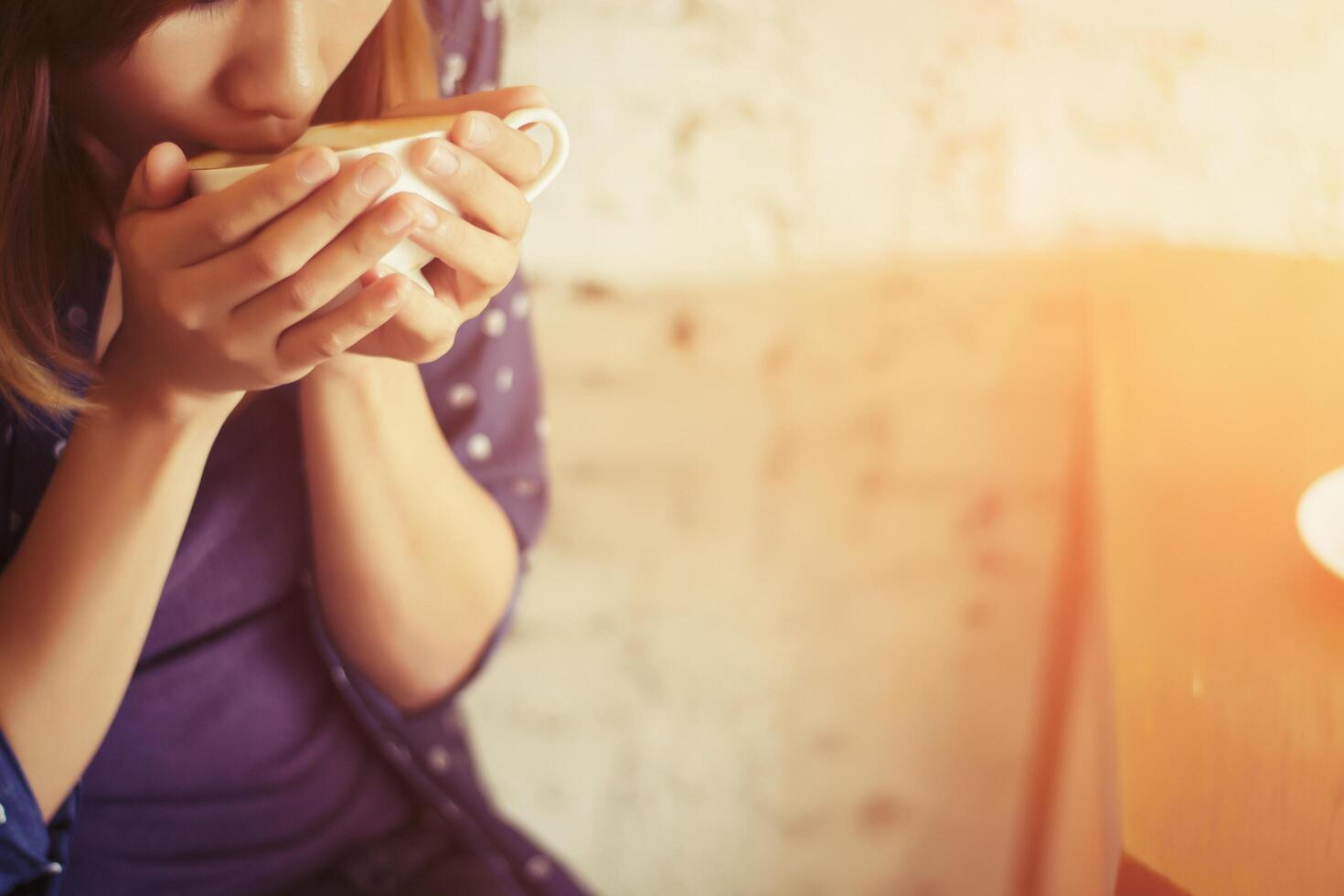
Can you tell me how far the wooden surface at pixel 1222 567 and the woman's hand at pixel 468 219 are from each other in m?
0.37

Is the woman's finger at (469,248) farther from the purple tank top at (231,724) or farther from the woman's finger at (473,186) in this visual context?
the purple tank top at (231,724)

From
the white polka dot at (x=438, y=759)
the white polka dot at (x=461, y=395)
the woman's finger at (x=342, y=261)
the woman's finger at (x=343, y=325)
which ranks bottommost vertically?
the white polka dot at (x=438, y=759)

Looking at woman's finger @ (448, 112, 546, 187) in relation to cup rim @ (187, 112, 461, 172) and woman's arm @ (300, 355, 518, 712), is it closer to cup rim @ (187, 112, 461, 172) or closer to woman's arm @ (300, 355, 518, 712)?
cup rim @ (187, 112, 461, 172)

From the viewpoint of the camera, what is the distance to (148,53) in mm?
424

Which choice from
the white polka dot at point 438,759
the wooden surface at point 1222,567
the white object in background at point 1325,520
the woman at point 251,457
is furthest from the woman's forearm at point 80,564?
the white object in background at point 1325,520

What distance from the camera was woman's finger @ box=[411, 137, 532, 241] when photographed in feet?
1.29

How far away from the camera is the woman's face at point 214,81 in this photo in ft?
1.40

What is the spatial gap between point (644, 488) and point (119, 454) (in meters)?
0.45

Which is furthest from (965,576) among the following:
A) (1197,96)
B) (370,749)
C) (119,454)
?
(119,454)

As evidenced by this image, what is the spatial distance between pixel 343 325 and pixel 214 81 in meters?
0.13

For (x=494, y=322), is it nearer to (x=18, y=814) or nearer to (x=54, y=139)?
(x=54, y=139)

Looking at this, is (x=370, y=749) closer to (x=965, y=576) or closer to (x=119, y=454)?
(x=119, y=454)

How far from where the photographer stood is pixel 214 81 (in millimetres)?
441

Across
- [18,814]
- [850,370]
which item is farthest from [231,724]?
[850,370]
